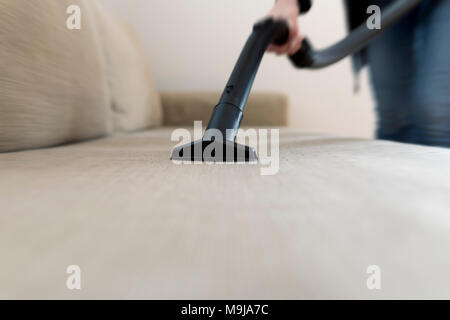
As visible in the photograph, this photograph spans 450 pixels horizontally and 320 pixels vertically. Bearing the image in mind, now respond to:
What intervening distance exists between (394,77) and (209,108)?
0.91 m

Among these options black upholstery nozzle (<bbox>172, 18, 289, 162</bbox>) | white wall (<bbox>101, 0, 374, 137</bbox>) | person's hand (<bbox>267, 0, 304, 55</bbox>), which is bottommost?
black upholstery nozzle (<bbox>172, 18, 289, 162</bbox>)

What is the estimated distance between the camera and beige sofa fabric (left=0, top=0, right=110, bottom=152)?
546 mm

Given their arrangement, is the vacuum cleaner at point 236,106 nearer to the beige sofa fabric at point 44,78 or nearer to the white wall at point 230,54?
the beige sofa fabric at point 44,78

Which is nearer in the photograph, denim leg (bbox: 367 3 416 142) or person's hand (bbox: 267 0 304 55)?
person's hand (bbox: 267 0 304 55)

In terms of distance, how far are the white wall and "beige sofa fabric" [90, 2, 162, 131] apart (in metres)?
0.63

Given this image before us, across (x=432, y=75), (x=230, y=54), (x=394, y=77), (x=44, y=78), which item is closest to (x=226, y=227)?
(x=44, y=78)

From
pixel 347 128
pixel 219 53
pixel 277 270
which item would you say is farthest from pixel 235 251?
pixel 347 128

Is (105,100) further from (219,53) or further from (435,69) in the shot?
(219,53)

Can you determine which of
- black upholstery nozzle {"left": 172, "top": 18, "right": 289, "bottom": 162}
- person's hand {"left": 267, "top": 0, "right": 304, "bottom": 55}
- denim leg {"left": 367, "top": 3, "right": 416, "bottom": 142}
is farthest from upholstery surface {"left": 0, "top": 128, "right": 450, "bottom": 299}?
denim leg {"left": 367, "top": 3, "right": 416, "bottom": 142}

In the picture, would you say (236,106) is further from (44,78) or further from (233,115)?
(44,78)

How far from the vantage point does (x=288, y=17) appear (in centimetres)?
75

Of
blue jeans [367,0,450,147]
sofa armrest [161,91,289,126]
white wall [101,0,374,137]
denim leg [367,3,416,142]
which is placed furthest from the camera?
white wall [101,0,374,137]

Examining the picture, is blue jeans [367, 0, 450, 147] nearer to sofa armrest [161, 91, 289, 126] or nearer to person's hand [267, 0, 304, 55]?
person's hand [267, 0, 304, 55]

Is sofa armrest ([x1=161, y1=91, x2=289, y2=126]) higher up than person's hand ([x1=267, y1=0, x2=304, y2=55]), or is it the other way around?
person's hand ([x1=267, y1=0, x2=304, y2=55])
